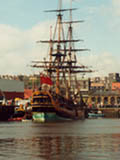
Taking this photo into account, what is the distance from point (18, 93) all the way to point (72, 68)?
52.6 m

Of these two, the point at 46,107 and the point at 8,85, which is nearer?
the point at 46,107

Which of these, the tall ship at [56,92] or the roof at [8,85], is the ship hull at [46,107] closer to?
the tall ship at [56,92]

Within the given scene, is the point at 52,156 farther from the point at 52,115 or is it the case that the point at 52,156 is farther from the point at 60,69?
the point at 60,69

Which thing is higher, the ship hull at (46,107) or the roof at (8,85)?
the roof at (8,85)

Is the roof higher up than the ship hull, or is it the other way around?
the roof

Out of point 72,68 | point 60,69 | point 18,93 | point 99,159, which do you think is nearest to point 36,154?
point 99,159

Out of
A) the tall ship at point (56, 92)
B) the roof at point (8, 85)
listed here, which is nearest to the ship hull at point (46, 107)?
the tall ship at point (56, 92)

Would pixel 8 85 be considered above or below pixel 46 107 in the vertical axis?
above

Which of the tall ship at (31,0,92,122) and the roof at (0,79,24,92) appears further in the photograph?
the roof at (0,79,24,92)

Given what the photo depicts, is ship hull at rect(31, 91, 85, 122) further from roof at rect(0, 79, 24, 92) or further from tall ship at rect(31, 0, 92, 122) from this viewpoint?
roof at rect(0, 79, 24, 92)

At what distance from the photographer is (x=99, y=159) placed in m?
31.4

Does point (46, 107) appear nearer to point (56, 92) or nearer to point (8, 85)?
point (56, 92)

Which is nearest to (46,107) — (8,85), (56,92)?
(56,92)

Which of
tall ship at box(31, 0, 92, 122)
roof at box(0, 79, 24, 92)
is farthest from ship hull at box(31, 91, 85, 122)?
roof at box(0, 79, 24, 92)
